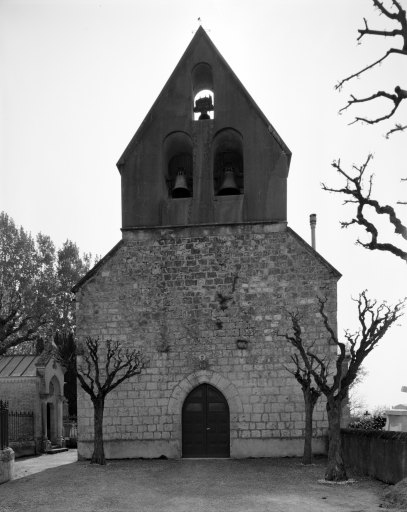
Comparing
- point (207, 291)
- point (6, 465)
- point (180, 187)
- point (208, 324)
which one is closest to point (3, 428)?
point (6, 465)

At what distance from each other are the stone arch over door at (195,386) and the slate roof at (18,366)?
978 cm

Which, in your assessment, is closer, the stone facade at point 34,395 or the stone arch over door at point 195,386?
the stone arch over door at point 195,386

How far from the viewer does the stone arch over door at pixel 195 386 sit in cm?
2077

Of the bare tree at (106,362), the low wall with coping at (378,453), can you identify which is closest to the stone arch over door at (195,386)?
the bare tree at (106,362)

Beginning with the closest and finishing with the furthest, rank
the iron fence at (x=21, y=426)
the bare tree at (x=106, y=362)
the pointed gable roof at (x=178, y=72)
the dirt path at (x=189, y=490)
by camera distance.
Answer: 1. the dirt path at (x=189, y=490)
2. the bare tree at (x=106, y=362)
3. the pointed gable roof at (x=178, y=72)
4. the iron fence at (x=21, y=426)

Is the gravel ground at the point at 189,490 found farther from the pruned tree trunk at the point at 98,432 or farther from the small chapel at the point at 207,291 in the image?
the small chapel at the point at 207,291

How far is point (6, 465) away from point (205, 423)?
22.8ft

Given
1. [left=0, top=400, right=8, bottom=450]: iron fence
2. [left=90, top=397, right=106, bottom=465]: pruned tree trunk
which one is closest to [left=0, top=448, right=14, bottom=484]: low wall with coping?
[left=0, top=400, right=8, bottom=450]: iron fence

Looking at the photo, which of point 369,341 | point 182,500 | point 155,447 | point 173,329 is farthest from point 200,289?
point 182,500

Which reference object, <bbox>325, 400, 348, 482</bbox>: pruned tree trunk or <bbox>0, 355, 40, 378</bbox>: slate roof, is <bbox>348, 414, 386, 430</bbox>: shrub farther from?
<bbox>0, 355, 40, 378</bbox>: slate roof

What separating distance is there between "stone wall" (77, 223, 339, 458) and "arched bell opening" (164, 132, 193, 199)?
136 centimetres

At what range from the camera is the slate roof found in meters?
29.0

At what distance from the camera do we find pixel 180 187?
72.2ft

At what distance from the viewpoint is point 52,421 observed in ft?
97.3
